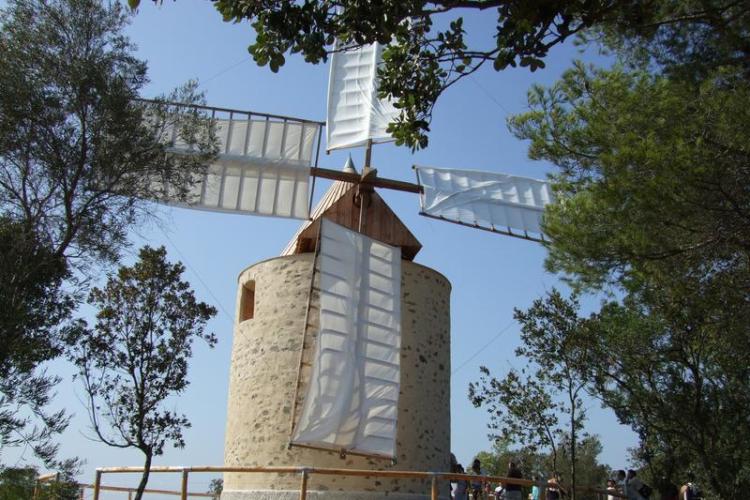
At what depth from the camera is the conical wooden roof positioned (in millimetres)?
11938

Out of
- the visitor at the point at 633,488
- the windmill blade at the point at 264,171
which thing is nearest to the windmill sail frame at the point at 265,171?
the windmill blade at the point at 264,171

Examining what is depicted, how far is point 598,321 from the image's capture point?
12.7 meters

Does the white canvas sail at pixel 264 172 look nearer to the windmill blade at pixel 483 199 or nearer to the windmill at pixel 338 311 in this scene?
the windmill at pixel 338 311

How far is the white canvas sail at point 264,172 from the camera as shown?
1257 centimetres

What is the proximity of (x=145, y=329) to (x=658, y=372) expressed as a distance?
831cm

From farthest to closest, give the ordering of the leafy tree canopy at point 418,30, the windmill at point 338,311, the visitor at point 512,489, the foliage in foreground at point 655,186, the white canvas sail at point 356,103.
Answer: the white canvas sail at point 356,103 → the windmill at point 338,311 → the visitor at point 512,489 → the foliage in foreground at point 655,186 → the leafy tree canopy at point 418,30

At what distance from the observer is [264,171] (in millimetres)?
12758

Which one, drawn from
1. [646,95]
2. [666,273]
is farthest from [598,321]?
[646,95]

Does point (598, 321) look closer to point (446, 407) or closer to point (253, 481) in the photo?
point (446, 407)

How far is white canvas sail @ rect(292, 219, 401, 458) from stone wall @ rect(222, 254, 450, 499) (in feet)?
0.89

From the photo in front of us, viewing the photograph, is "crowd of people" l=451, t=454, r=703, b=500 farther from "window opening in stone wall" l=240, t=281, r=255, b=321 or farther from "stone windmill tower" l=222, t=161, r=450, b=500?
"window opening in stone wall" l=240, t=281, r=255, b=321

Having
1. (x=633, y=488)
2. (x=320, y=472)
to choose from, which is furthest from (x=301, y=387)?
(x=633, y=488)

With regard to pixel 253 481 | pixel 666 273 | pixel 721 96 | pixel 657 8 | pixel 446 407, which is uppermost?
pixel 657 8

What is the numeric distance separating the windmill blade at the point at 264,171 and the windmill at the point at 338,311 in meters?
0.02
